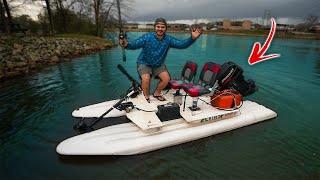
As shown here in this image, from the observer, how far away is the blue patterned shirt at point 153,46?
22.6ft

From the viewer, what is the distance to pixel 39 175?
5.02m

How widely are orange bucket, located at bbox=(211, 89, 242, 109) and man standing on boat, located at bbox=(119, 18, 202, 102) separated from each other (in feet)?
4.72

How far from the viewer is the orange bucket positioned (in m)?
6.93

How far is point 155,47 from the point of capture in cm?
697

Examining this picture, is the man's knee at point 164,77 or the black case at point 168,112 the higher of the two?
the man's knee at point 164,77

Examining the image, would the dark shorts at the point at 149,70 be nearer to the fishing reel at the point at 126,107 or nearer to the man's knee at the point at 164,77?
the man's knee at the point at 164,77

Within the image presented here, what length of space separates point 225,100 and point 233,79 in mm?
887

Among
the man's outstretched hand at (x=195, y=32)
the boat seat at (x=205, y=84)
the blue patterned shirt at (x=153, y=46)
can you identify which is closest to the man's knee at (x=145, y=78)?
the blue patterned shirt at (x=153, y=46)

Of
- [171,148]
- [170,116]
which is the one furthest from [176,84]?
[171,148]

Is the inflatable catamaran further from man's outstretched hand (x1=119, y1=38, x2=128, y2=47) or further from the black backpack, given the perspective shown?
man's outstretched hand (x1=119, y1=38, x2=128, y2=47)

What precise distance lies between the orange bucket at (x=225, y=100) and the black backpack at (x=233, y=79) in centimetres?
34

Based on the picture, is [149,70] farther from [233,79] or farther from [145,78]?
[233,79]

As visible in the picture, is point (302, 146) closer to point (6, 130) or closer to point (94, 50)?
point (6, 130)

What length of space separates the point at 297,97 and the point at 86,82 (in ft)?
30.5
